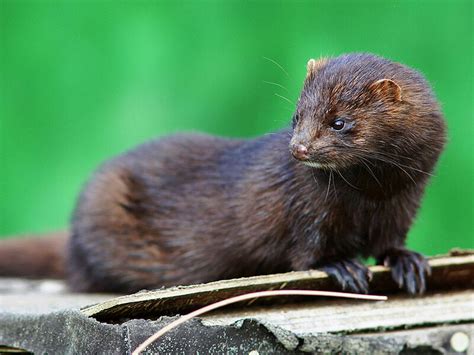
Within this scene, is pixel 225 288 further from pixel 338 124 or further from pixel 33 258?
pixel 33 258

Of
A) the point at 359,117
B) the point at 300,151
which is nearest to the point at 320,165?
the point at 300,151

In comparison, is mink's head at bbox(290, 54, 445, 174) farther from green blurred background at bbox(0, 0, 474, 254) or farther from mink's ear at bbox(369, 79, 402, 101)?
green blurred background at bbox(0, 0, 474, 254)

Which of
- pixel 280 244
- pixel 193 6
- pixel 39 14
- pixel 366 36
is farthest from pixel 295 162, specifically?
pixel 39 14

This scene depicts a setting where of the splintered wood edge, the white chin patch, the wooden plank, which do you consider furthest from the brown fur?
the wooden plank

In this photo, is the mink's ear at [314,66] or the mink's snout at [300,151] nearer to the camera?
the mink's snout at [300,151]

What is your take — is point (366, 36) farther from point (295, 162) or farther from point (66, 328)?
point (66, 328)

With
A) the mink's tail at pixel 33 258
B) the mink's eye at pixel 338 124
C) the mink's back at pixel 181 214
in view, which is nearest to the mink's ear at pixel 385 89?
the mink's eye at pixel 338 124

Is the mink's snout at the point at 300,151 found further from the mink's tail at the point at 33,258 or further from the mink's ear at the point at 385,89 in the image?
the mink's tail at the point at 33,258
